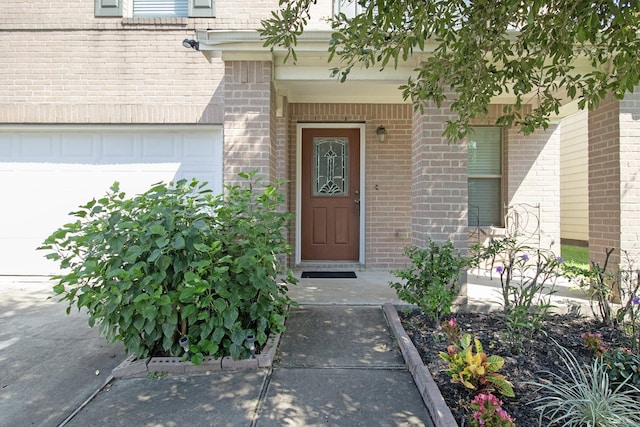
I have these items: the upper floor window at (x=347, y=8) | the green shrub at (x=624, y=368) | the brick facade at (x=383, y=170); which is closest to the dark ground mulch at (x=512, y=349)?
the green shrub at (x=624, y=368)

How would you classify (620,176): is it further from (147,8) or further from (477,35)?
(147,8)

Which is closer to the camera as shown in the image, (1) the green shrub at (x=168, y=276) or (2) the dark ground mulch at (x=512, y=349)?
(2) the dark ground mulch at (x=512, y=349)

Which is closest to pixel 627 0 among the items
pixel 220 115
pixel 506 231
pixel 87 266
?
pixel 87 266

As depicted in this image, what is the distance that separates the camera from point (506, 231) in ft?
18.4

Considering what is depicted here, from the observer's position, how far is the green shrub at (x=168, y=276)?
241cm

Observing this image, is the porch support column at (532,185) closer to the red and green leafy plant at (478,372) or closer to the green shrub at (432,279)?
the green shrub at (432,279)

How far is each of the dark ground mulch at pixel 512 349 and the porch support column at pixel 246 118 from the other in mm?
2338

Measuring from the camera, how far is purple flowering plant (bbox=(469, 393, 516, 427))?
1.74 metres

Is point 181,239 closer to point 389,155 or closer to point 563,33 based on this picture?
point 563,33

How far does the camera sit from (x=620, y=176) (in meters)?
3.99

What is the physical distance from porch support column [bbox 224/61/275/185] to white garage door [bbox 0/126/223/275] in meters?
1.39

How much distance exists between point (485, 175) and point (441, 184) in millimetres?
2396

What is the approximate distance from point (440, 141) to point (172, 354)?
325cm

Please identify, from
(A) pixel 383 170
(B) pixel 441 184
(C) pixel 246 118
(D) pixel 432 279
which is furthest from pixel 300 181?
(D) pixel 432 279
